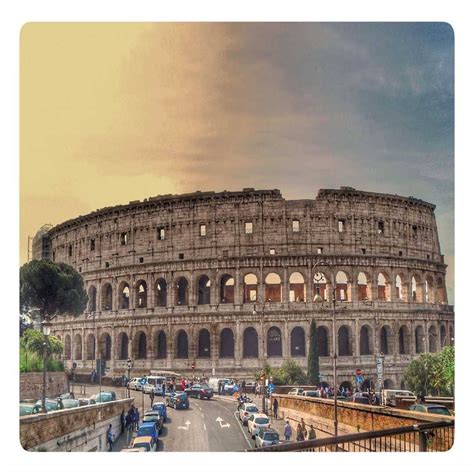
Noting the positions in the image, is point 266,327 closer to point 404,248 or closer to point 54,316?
point 404,248

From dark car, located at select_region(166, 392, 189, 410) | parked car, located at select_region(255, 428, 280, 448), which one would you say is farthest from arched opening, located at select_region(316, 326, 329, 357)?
parked car, located at select_region(255, 428, 280, 448)

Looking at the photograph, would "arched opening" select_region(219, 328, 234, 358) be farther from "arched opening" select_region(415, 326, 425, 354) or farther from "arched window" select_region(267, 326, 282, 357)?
"arched opening" select_region(415, 326, 425, 354)

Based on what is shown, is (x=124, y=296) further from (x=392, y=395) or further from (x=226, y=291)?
(x=392, y=395)

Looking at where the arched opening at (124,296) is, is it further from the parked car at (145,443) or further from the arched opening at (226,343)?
the parked car at (145,443)

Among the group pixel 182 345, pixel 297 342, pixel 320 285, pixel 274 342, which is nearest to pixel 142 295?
pixel 182 345

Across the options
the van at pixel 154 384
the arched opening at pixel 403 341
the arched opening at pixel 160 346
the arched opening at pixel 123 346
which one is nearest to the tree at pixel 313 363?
the arched opening at pixel 403 341
